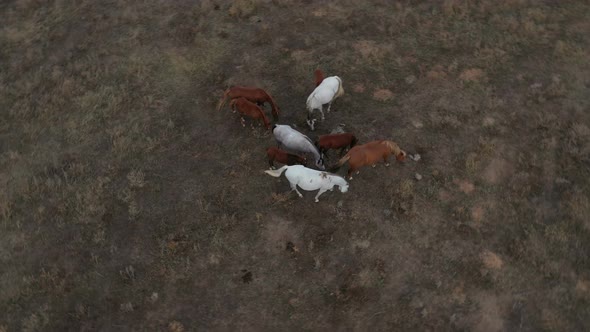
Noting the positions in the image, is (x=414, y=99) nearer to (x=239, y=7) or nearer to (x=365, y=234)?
(x=365, y=234)

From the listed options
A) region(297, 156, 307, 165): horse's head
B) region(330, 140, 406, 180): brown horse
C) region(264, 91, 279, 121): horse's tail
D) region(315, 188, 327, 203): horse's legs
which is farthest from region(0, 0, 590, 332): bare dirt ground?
region(297, 156, 307, 165): horse's head

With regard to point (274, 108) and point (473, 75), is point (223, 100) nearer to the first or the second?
point (274, 108)

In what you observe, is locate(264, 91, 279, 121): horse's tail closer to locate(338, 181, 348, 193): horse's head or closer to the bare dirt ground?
the bare dirt ground

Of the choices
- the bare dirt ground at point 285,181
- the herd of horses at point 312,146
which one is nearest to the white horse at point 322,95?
the herd of horses at point 312,146

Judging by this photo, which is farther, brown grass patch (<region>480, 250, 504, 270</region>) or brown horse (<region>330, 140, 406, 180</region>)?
brown horse (<region>330, 140, 406, 180</region>)

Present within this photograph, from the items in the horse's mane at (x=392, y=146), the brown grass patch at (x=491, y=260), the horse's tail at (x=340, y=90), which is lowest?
the brown grass patch at (x=491, y=260)

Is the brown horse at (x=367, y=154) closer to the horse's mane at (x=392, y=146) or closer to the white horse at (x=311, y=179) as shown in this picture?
the horse's mane at (x=392, y=146)

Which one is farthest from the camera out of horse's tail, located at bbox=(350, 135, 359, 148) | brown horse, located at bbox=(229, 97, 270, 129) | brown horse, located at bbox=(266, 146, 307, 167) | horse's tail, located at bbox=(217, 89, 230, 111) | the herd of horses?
horse's tail, located at bbox=(217, 89, 230, 111)
